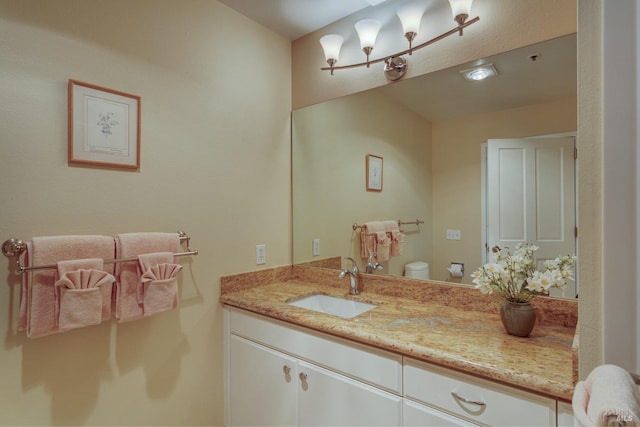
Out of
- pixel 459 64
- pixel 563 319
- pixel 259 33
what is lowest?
pixel 563 319

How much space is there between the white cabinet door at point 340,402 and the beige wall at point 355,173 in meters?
0.71

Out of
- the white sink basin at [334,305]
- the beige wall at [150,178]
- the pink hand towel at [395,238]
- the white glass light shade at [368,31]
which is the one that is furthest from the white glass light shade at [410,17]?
the white sink basin at [334,305]

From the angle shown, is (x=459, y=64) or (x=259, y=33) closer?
(x=459, y=64)

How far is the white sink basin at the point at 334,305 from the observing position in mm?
1759

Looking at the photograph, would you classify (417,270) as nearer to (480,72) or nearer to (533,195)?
(533,195)

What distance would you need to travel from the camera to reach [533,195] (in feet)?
4.57

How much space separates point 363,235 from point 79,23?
165 cm

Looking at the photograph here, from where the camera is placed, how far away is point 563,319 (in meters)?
1.29

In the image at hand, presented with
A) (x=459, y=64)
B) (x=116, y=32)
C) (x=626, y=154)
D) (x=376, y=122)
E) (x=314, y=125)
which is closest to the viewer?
(x=626, y=154)

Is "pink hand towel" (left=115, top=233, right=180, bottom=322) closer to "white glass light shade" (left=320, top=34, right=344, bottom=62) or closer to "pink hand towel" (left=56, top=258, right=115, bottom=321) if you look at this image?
"pink hand towel" (left=56, top=258, right=115, bottom=321)

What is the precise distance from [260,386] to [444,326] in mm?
941

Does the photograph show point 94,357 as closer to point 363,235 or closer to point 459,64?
point 363,235

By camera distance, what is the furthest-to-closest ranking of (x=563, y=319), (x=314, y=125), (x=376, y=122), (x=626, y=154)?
1. (x=314, y=125)
2. (x=376, y=122)
3. (x=563, y=319)
4. (x=626, y=154)

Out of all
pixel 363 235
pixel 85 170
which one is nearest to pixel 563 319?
pixel 363 235
